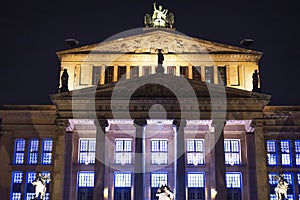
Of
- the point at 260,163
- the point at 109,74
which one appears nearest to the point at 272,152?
the point at 260,163

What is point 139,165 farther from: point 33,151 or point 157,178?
point 33,151

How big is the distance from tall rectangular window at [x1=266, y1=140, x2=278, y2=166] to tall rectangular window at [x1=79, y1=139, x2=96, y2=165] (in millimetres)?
16707

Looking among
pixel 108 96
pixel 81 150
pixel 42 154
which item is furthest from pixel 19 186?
pixel 108 96

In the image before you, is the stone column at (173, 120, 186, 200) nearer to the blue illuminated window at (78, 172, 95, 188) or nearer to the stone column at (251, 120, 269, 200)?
the stone column at (251, 120, 269, 200)

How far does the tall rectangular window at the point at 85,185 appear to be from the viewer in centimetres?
4419

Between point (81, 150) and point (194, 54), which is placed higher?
point (194, 54)

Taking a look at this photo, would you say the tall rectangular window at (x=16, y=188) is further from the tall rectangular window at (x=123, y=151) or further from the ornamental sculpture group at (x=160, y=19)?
the ornamental sculpture group at (x=160, y=19)

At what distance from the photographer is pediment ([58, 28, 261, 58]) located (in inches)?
1820

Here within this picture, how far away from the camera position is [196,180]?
45.2m

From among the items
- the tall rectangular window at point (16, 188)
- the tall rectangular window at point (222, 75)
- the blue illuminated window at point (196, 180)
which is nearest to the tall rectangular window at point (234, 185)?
the blue illuminated window at point (196, 180)

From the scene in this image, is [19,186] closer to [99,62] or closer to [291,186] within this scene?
[99,62]

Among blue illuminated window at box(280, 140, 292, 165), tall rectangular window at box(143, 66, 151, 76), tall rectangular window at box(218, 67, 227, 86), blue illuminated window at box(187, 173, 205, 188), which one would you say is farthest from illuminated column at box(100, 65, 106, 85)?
blue illuminated window at box(280, 140, 292, 165)

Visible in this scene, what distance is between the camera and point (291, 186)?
45.0m

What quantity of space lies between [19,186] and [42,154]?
358 cm
